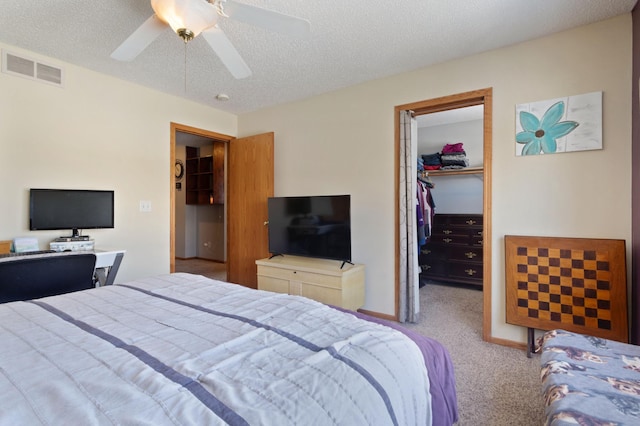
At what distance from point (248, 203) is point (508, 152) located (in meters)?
3.03

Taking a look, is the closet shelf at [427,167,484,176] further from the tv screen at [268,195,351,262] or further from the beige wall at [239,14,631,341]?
the tv screen at [268,195,351,262]

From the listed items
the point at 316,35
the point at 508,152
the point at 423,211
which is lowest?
the point at 423,211

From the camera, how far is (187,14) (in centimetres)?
158

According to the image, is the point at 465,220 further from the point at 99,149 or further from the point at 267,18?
the point at 99,149

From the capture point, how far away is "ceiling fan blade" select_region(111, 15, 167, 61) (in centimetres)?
174

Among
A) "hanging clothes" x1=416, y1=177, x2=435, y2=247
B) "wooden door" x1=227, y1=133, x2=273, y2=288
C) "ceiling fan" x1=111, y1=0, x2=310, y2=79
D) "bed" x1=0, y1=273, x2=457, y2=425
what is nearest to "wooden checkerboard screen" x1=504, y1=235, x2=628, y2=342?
"hanging clothes" x1=416, y1=177, x2=435, y2=247

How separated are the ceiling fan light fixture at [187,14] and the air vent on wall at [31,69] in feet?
6.02

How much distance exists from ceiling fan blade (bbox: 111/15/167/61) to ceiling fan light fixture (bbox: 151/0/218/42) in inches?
3.7

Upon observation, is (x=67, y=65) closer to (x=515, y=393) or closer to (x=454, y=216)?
(x=515, y=393)

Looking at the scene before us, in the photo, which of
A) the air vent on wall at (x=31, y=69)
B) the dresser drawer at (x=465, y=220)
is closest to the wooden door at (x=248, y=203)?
the air vent on wall at (x=31, y=69)

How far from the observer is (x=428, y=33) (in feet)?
7.64

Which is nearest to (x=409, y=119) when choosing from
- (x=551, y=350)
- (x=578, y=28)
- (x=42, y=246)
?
(x=578, y=28)

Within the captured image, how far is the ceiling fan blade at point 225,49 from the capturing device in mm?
1774

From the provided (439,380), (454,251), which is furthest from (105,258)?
(454,251)
